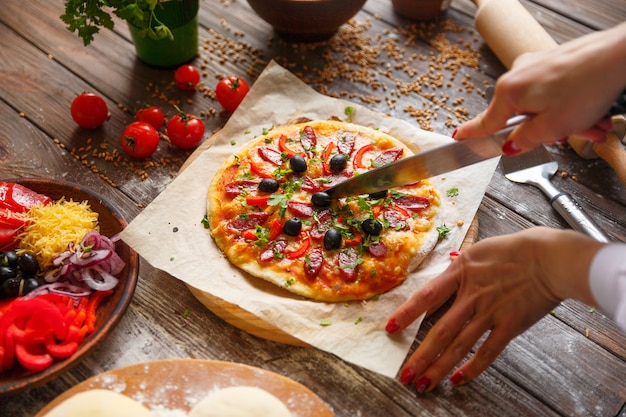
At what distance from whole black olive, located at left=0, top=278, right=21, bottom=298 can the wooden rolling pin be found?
3.14 metres

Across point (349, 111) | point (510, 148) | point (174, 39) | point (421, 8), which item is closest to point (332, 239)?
point (510, 148)

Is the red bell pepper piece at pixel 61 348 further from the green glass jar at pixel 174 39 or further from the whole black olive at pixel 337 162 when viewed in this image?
the green glass jar at pixel 174 39

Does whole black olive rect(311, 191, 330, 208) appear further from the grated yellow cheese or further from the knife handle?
the knife handle

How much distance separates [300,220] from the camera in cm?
313

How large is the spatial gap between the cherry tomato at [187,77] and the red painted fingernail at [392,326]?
220 centimetres

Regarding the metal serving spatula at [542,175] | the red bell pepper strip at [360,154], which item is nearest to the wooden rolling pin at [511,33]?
the metal serving spatula at [542,175]

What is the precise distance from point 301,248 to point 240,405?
954mm

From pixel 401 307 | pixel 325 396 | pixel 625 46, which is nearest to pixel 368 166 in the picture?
pixel 401 307

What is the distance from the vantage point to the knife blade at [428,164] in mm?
2486

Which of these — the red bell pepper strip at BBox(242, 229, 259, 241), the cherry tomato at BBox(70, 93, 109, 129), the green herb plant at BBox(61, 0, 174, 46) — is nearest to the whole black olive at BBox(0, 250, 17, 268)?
the red bell pepper strip at BBox(242, 229, 259, 241)

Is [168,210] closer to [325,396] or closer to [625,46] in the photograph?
[325,396]

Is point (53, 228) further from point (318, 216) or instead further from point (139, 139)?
point (318, 216)

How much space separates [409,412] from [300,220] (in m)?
1.09

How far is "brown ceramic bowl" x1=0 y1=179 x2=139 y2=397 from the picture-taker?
2396 millimetres
